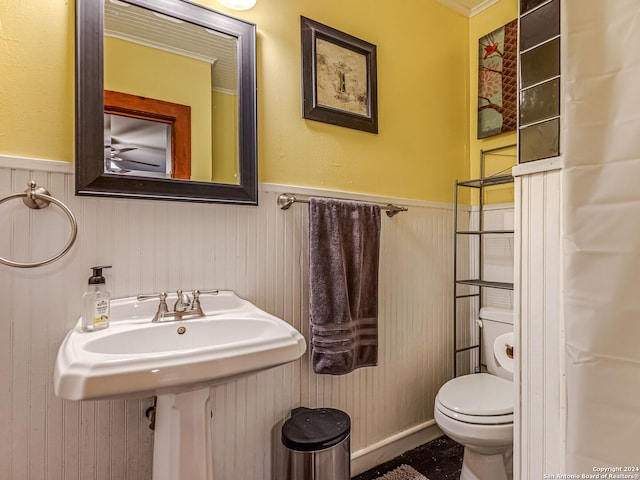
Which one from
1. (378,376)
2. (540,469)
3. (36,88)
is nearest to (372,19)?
(36,88)

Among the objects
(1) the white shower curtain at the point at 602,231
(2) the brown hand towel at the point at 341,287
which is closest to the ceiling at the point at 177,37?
(2) the brown hand towel at the point at 341,287

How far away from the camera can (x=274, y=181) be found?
1.35m

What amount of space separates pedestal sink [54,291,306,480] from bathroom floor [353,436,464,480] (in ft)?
3.17

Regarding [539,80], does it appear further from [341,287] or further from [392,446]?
[392,446]

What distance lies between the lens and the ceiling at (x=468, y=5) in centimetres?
193

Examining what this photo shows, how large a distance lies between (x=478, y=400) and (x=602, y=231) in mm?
1049

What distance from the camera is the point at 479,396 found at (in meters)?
1.42

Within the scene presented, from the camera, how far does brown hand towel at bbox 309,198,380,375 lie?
4.39 ft

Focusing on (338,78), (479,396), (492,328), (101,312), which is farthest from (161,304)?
(492,328)

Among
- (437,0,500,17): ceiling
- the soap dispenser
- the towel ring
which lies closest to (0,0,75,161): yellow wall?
the towel ring

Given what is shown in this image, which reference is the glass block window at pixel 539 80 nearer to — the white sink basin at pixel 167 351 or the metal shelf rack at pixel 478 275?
the white sink basin at pixel 167 351

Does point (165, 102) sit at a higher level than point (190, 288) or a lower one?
higher

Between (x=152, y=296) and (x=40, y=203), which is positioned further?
(x=152, y=296)

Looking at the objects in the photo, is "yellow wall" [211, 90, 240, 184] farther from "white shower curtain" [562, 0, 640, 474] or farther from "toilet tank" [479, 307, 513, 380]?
"toilet tank" [479, 307, 513, 380]
